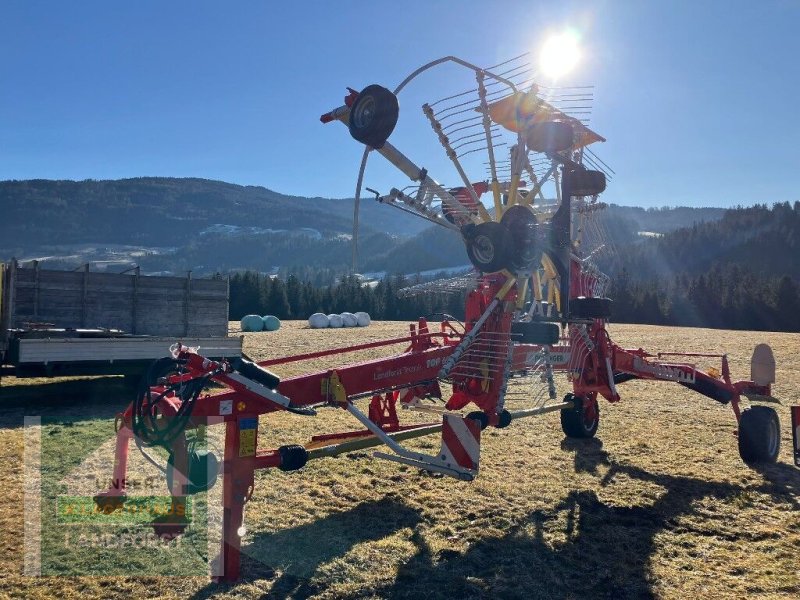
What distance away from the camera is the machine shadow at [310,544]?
559cm

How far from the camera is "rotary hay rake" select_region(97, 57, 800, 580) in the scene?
5.77m

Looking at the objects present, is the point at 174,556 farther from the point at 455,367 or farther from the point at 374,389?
the point at 455,367

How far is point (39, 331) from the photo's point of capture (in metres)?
14.1

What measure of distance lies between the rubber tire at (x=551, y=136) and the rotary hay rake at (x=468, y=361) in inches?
0.5

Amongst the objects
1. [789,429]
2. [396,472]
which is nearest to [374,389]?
[396,472]

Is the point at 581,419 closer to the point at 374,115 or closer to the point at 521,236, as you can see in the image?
the point at 521,236

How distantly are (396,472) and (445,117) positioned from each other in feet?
15.9

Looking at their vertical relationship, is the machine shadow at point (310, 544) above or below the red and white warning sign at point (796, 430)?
below

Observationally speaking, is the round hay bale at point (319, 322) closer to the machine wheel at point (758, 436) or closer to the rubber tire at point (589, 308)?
the machine wheel at point (758, 436)

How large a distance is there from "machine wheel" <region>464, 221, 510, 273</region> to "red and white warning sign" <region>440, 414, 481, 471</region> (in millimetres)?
1800

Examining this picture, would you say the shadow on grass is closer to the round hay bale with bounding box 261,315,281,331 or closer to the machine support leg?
the machine support leg

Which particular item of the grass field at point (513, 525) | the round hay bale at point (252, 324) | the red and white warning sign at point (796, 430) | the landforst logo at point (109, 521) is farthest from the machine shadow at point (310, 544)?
the round hay bale at point (252, 324)

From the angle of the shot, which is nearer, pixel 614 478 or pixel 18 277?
pixel 614 478

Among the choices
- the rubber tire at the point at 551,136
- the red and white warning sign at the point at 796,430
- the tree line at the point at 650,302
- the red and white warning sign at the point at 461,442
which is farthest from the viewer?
the tree line at the point at 650,302
